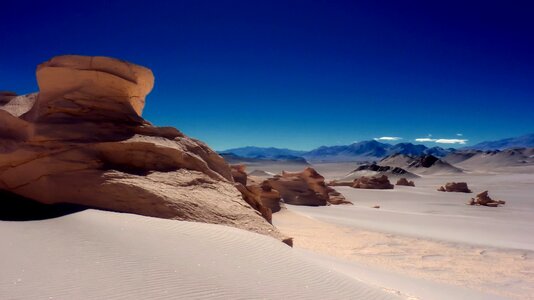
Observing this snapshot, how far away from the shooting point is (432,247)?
538 inches

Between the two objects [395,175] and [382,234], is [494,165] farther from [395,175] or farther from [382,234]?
[382,234]

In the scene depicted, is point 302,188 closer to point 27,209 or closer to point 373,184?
point 373,184

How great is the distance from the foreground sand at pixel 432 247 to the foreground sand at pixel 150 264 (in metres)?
2.30

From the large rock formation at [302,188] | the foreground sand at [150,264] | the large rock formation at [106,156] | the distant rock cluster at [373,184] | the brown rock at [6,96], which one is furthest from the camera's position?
the distant rock cluster at [373,184]

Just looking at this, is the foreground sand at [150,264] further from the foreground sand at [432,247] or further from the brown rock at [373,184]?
the brown rock at [373,184]

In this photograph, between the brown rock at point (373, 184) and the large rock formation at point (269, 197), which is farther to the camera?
the brown rock at point (373, 184)

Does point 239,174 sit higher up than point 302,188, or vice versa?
point 239,174

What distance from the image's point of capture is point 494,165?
11675 centimetres

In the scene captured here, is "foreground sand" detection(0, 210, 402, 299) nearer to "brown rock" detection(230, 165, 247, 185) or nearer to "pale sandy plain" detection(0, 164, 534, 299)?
"pale sandy plain" detection(0, 164, 534, 299)

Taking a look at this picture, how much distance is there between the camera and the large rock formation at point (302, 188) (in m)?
26.6

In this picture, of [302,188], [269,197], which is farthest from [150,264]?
[302,188]

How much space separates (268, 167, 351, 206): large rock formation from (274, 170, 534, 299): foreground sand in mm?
1521

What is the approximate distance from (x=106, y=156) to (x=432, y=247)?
10.8 meters

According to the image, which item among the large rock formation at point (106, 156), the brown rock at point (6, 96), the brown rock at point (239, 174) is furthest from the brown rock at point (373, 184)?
the brown rock at point (6, 96)
